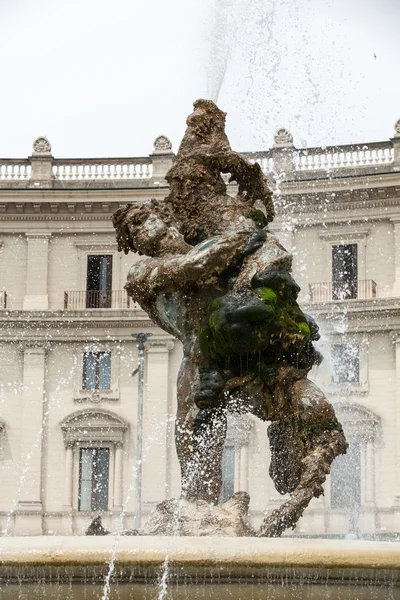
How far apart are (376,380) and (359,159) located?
6.56 m

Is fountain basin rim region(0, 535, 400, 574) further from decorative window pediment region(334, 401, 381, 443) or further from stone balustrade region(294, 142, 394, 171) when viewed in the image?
stone balustrade region(294, 142, 394, 171)

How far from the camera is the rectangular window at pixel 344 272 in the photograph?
36281 mm

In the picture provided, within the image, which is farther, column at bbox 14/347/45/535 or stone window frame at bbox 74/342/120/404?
stone window frame at bbox 74/342/120/404

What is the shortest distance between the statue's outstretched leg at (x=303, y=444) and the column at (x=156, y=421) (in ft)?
90.1

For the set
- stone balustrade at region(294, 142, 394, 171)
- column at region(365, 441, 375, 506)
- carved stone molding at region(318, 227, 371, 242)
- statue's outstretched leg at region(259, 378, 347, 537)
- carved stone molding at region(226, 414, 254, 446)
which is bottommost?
statue's outstretched leg at region(259, 378, 347, 537)

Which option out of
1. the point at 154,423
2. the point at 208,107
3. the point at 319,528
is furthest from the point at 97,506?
the point at 208,107

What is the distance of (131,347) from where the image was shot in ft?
122

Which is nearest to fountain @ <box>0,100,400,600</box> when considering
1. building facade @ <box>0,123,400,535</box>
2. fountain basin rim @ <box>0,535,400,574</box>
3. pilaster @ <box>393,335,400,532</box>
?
fountain basin rim @ <box>0,535,400,574</box>

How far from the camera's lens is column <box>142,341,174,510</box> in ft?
116

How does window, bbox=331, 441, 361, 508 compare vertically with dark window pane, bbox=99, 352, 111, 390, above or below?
below

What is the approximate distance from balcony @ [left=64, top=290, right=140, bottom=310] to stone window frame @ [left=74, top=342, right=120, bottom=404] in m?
1.24

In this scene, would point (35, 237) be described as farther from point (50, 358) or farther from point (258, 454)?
point (258, 454)

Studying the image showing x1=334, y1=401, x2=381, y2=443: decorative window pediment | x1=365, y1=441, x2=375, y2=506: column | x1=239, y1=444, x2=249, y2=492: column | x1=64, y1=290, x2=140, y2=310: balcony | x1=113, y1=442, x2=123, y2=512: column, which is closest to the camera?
x1=365, y1=441, x2=375, y2=506: column

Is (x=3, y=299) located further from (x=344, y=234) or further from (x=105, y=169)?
(x=344, y=234)
